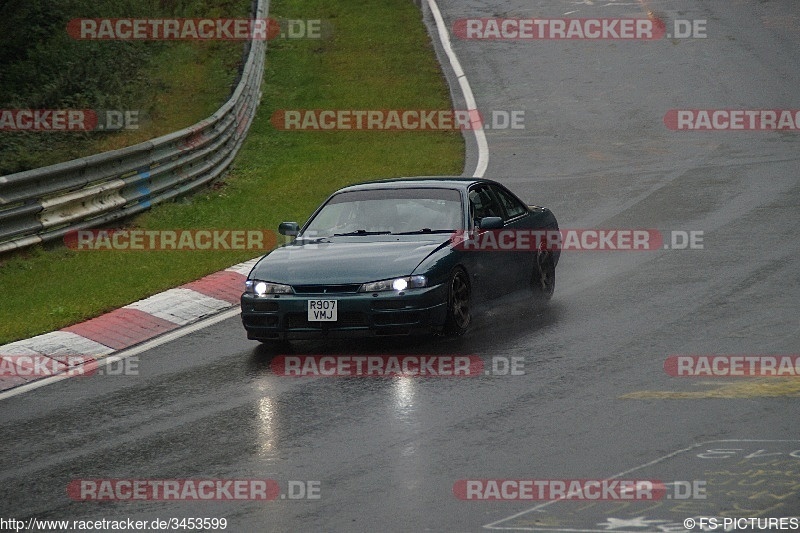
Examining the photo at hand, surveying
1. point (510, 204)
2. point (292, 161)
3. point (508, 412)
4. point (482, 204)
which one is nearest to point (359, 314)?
point (508, 412)

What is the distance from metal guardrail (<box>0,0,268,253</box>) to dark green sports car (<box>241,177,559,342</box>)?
4.31 meters

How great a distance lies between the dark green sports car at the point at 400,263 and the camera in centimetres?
1067

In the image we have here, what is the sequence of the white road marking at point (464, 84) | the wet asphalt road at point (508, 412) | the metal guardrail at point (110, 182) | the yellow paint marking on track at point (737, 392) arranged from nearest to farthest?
1. the wet asphalt road at point (508, 412)
2. the yellow paint marking on track at point (737, 392)
3. the metal guardrail at point (110, 182)
4. the white road marking at point (464, 84)

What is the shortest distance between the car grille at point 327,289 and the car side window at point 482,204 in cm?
194

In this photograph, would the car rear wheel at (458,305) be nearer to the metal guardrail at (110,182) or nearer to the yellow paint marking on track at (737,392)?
the yellow paint marking on track at (737,392)

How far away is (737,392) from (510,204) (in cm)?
476

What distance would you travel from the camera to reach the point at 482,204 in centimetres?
1271

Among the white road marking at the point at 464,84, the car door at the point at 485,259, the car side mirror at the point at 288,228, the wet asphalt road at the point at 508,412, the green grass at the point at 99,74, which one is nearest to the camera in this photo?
the wet asphalt road at the point at 508,412

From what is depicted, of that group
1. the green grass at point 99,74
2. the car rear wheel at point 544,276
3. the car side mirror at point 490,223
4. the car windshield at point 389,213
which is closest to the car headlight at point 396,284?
the car windshield at point 389,213

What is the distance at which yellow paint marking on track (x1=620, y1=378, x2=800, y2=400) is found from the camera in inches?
352

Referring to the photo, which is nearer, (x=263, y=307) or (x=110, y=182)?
(x=263, y=307)

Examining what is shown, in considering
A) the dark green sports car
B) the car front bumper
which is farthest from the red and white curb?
the car front bumper

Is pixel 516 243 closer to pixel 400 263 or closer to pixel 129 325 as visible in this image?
pixel 400 263

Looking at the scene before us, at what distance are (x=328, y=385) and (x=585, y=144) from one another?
13864 mm
